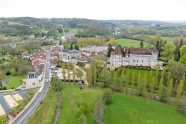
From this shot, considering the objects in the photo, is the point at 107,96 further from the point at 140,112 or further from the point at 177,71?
the point at 177,71

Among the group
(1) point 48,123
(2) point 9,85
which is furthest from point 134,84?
(2) point 9,85

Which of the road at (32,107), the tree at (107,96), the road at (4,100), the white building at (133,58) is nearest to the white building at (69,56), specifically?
the white building at (133,58)

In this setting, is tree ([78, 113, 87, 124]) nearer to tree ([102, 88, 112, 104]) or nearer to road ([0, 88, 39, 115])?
tree ([102, 88, 112, 104])

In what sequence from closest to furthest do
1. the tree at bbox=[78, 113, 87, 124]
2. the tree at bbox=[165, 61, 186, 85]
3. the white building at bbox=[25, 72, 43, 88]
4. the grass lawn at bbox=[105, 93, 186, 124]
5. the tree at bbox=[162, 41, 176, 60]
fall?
the tree at bbox=[78, 113, 87, 124]
the grass lawn at bbox=[105, 93, 186, 124]
the tree at bbox=[165, 61, 186, 85]
the white building at bbox=[25, 72, 43, 88]
the tree at bbox=[162, 41, 176, 60]

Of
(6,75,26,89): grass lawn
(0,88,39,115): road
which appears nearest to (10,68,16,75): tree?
(6,75,26,89): grass lawn

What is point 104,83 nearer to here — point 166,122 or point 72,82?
point 72,82

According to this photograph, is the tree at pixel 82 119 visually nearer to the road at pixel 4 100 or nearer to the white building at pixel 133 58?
the road at pixel 4 100
